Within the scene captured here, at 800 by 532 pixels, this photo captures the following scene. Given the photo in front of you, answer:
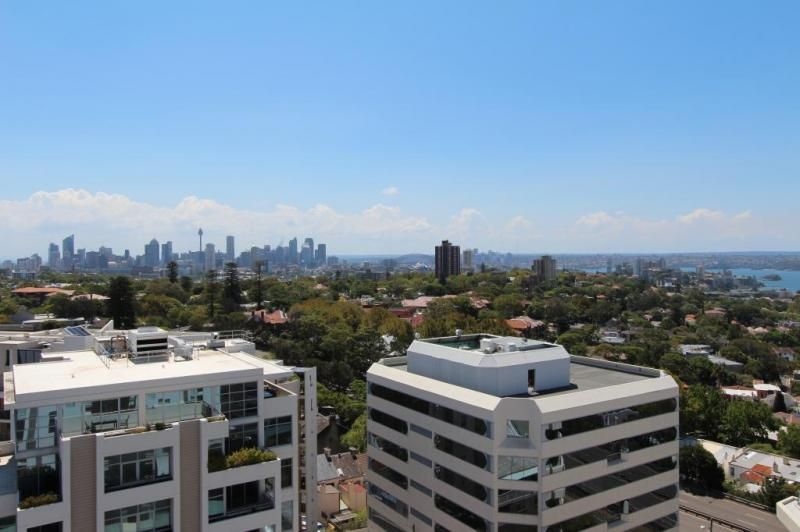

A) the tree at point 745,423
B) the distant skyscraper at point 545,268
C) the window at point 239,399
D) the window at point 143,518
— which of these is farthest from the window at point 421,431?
the distant skyscraper at point 545,268

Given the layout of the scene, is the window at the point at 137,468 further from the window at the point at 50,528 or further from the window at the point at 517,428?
the window at the point at 517,428

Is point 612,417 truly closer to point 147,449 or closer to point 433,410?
point 433,410

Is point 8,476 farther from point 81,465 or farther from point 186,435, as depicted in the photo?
point 186,435

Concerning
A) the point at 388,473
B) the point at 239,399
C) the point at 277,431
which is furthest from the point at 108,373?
the point at 388,473

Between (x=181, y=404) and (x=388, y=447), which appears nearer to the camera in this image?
(x=181, y=404)

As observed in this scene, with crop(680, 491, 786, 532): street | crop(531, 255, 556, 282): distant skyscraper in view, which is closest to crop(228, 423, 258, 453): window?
crop(680, 491, 786, 532): street

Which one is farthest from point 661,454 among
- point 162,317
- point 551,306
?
point 551,306

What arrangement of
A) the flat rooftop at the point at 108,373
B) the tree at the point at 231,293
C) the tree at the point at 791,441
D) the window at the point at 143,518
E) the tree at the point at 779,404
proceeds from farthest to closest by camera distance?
the tree at the point at 231,293
the tree at the point at 779,404
the tree at the point at 791,441
the flat rooftop at the point at 108,373
the window at the point at 143,518
